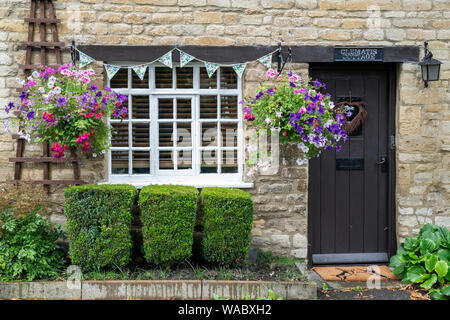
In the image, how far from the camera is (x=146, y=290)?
183 inches

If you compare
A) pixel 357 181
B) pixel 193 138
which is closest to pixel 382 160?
pixel 357 181

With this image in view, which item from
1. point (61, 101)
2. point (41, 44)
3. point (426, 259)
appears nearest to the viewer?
point (61, 101)

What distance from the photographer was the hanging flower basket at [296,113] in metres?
5.04

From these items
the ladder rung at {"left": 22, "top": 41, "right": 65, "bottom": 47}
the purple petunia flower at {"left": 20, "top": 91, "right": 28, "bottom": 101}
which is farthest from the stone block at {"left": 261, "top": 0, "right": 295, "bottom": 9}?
the purple petunia flower at {"left": 20, "top": 91, "right": 28, "bottom": 101}

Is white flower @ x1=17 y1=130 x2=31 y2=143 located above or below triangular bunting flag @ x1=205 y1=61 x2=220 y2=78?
below

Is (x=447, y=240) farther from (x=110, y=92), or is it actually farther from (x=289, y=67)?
(x=110, y=92)

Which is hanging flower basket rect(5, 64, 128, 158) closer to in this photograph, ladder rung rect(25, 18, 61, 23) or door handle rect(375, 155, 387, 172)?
ladder rung rect(25, 18, 61, 23)

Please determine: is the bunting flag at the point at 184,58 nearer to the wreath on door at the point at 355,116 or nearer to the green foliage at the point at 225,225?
the green foliage at the point at 225,225

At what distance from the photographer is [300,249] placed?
5.65 meters

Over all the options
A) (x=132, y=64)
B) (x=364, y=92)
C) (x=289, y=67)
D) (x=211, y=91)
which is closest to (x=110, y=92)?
(x=132, y=64)

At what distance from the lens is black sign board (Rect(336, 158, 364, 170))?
582 centimetres

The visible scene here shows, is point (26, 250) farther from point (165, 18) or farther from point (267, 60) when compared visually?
point (267, 60)

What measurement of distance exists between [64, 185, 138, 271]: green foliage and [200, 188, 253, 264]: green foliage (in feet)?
2.81

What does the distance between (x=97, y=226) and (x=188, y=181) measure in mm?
1288
